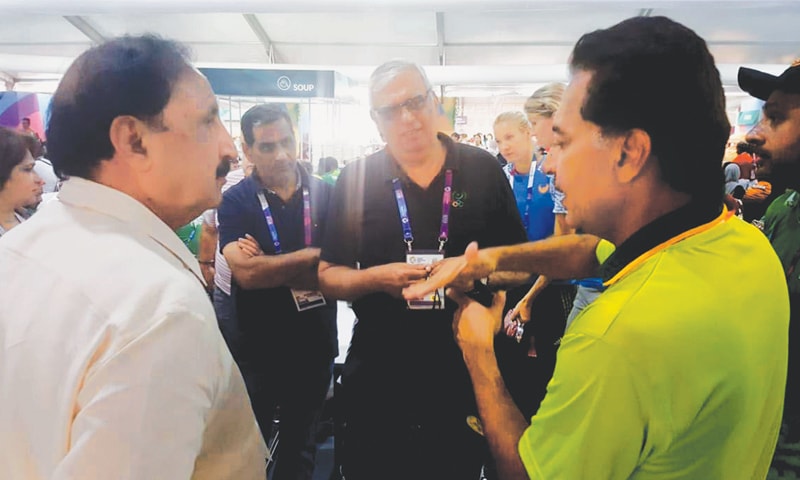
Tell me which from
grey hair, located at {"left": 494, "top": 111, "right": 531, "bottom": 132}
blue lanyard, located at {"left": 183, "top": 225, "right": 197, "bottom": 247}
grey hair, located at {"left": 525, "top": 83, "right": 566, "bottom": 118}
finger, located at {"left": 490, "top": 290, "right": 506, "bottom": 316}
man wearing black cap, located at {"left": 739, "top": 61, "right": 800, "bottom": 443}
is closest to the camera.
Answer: finger, located at {"left": 490, "top": 290, "right": 506, "bottom": 316}

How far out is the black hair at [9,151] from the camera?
2162 millimetres

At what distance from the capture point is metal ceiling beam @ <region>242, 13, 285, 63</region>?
686 centimetres

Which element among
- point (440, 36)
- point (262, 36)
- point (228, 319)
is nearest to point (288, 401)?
point (228, 319)

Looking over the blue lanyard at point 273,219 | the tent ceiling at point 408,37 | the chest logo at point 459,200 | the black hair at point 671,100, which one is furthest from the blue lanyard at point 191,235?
the tent ceiling at point 408,37

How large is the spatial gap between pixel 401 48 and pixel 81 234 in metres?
7.28

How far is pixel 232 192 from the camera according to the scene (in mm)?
2158

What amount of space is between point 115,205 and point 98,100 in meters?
0.20

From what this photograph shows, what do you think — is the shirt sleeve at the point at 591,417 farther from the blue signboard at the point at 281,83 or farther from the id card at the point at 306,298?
the blue signboard at the point at 281,83

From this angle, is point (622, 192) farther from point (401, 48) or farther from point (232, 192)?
point (401, 48)

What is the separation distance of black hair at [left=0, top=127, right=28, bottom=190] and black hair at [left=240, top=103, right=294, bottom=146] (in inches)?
40.5

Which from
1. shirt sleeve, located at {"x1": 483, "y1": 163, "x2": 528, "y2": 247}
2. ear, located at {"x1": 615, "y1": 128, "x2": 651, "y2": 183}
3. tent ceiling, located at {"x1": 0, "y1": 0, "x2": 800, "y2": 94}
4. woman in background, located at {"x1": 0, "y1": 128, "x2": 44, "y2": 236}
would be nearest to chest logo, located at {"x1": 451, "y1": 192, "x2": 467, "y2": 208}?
shirt sleeve, located at {"x1": 483, "y1": 163, "x2": 528, "y2": 247}

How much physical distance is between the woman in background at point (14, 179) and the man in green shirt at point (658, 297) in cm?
240

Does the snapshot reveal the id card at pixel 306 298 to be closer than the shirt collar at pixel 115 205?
No

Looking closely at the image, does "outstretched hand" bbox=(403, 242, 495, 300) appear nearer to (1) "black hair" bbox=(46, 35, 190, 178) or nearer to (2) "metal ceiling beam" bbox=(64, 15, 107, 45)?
(1) "black hair" bbox=(46, 35, 190, 178)
